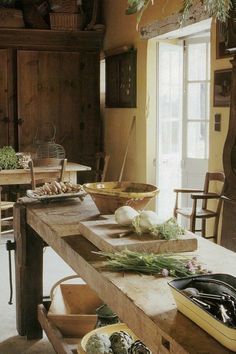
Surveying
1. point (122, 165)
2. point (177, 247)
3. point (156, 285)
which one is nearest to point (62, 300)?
point (177, 247)

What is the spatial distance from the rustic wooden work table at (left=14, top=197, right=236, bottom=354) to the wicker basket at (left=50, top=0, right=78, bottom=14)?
4.90 metres

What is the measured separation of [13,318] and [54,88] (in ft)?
15.1

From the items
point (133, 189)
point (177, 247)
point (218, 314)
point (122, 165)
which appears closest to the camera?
point (218, 314)

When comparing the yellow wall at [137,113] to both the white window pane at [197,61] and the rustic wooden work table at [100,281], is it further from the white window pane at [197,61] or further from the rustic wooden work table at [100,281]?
the rustic wooden work table at [100,281]

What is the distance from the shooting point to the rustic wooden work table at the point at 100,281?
1.66 metres

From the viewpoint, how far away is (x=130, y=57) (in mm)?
7109

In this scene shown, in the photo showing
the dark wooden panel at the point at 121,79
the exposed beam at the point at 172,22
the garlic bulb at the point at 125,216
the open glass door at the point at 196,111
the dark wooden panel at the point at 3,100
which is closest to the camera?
the garlic bulb at the point at 125,216

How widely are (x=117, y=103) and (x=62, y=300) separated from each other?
4.49 m

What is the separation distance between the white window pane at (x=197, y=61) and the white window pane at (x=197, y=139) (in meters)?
0.51

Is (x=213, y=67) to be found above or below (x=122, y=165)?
above

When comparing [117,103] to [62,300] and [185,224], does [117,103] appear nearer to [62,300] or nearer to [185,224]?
[185,224]

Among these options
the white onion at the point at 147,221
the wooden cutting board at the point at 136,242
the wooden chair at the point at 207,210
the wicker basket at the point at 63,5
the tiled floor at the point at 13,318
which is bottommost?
the tiled floor at the point at 13,318

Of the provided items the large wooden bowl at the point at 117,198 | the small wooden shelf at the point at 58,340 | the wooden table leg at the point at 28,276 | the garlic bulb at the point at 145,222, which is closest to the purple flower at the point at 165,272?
the garlic bulb at the point at 145,222

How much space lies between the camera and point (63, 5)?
313 inches
